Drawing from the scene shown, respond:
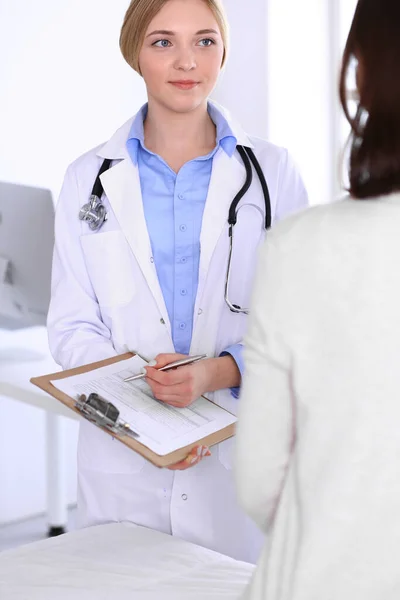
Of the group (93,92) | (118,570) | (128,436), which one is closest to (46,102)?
(93,92)

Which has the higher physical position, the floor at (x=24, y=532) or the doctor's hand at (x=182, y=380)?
the doctor's hand at (x=182, y=380)

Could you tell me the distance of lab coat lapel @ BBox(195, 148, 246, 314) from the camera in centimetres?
163

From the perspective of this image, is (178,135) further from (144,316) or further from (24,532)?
(24,532)

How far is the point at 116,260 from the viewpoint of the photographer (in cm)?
165

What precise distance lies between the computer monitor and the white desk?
7.0 inches

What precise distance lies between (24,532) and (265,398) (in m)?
2.47

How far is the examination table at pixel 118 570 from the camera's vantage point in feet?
3.93

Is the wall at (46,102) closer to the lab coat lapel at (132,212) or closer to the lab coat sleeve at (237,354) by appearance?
the lab coat lapel at (132,212)

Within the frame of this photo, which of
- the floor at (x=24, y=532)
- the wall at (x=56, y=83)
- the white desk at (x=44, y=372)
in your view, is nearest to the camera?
the white desk at (x=44, y=372)

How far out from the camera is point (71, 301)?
1.66 metres

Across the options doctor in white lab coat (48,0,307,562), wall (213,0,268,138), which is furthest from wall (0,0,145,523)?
doctor in white lab coat (48,0,307,562)

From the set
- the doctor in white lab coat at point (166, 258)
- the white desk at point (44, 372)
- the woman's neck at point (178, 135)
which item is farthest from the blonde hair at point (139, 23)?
the white desk at point (44, 372)

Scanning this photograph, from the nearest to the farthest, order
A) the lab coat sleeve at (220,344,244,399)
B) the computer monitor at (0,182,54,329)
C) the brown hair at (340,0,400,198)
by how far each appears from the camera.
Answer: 1. the brown hair at (340,0,400,198)
2. the lab coat sleeve at (220,344,244,399)
3. the computer monitor at (0,182,54,329)

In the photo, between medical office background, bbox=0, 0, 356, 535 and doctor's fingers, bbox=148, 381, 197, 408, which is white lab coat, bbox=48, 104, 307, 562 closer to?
doctor's fingers, bbox=148, 381, 197, 408
